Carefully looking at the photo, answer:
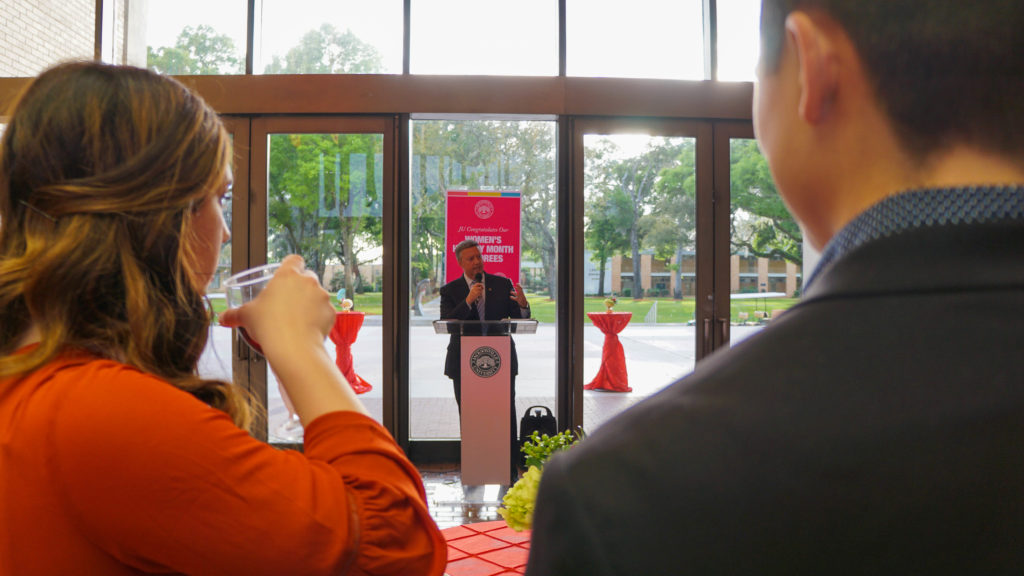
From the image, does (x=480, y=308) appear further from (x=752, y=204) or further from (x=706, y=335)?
(x=752, y=204)

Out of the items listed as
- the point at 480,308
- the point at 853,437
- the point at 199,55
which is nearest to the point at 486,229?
the point at 480,308

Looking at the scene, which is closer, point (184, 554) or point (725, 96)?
point (184, 554)

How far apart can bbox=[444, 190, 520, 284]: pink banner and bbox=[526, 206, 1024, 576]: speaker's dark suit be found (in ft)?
15.8

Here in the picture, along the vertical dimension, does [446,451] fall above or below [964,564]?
below

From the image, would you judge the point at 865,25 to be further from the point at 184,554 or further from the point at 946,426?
the point at 184,554

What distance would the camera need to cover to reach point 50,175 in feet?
2.48

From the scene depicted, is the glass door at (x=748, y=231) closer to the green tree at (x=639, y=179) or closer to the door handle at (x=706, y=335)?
the door handle at (x=706, y=335)

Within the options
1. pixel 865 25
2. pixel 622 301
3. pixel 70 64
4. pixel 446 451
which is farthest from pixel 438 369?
pixel 865 25

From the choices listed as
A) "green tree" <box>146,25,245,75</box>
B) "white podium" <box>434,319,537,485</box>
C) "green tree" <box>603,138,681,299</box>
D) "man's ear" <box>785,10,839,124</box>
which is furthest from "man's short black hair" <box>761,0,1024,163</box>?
"green tree" <box>146,25,245,75</box>

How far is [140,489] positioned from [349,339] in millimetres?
4587

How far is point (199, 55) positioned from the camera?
5.45m

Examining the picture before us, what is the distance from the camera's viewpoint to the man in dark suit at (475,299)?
15.2ft

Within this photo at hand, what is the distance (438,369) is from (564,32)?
9.41 feet

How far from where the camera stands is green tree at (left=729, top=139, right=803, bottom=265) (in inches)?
205
